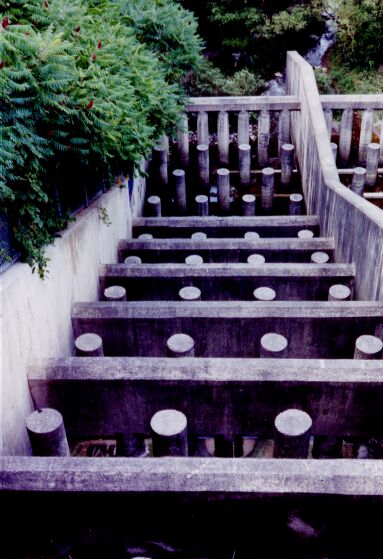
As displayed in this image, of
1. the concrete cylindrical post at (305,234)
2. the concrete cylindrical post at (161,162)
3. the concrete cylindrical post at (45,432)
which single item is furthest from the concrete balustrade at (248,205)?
the concrete cylindrical post at (45,432)

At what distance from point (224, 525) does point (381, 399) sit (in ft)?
6.03

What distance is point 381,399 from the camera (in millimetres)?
4742

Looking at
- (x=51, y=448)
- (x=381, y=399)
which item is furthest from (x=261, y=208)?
(x=51, y=448)

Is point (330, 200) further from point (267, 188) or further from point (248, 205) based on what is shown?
point (267, 188)

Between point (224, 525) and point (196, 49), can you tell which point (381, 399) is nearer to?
point (224, 525)

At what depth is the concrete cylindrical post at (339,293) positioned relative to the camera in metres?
6.40

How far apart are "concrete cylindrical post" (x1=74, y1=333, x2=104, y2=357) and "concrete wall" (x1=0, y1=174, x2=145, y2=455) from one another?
0.94ft

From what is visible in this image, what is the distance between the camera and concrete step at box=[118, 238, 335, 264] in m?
7.80

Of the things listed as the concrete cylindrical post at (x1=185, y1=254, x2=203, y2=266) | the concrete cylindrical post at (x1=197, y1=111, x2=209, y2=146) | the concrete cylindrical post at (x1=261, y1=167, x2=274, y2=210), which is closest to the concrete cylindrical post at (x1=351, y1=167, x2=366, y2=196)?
the concrete cylindrical post at (x1=261, y1=167, x2=274, y2=210)

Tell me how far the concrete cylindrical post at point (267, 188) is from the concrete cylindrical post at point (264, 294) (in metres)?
5.85

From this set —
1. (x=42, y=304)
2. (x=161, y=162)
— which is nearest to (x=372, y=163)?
(x=161, y=162)

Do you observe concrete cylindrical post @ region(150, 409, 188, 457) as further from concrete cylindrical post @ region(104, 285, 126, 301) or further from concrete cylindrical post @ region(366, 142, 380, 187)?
concrete cylindrical post @ region(366, 142, 380, 187)

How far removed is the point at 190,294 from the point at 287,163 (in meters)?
6.70

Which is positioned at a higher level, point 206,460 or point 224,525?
point 206,460
